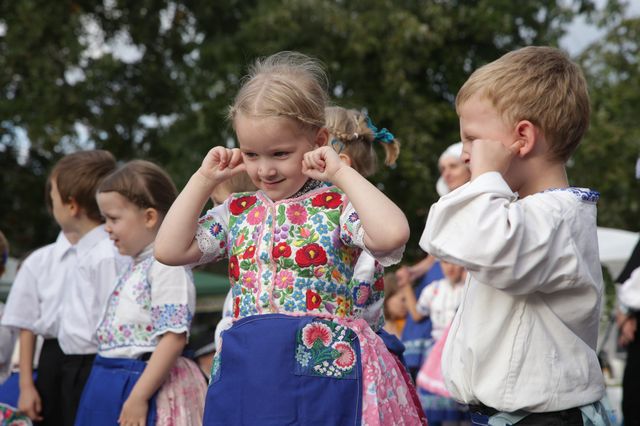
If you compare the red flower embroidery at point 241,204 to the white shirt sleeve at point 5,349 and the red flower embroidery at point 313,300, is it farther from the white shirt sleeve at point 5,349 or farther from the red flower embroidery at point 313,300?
the white shirt sleeve at point 5,349

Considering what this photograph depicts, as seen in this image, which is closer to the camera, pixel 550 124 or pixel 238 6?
pixel 550 124

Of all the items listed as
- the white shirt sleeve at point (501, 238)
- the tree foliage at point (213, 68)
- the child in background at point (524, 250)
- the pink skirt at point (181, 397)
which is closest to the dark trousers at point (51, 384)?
the pink skirt at point (181, 397)

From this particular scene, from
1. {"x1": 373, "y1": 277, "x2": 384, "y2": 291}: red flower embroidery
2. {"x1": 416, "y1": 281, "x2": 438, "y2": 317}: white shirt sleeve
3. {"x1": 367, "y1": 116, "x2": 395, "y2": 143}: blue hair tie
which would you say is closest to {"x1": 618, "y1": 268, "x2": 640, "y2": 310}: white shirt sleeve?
{"x1": 416, "y1": 281, "x2": 438, "y2": 317}: white shirt sleeve

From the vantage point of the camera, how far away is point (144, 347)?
3.92 metres

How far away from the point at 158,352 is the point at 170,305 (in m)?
0.20

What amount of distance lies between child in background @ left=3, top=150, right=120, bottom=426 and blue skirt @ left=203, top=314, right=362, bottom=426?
1773 millimetres

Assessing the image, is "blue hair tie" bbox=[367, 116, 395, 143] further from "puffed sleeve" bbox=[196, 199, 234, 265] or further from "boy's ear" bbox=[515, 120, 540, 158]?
"boy's ear" bbox=[515, 120, 540, 158]

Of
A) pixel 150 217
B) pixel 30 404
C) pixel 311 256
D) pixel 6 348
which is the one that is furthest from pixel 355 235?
pixel 6 348

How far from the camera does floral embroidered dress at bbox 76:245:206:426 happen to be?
3.82 meters

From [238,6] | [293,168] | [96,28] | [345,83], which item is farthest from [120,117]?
[293,168]

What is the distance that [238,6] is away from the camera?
16062 mm

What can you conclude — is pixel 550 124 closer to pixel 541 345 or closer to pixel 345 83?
pixel 541 345

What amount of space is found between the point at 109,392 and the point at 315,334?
4.59 ft

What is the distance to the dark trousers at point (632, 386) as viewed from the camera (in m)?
6.07
